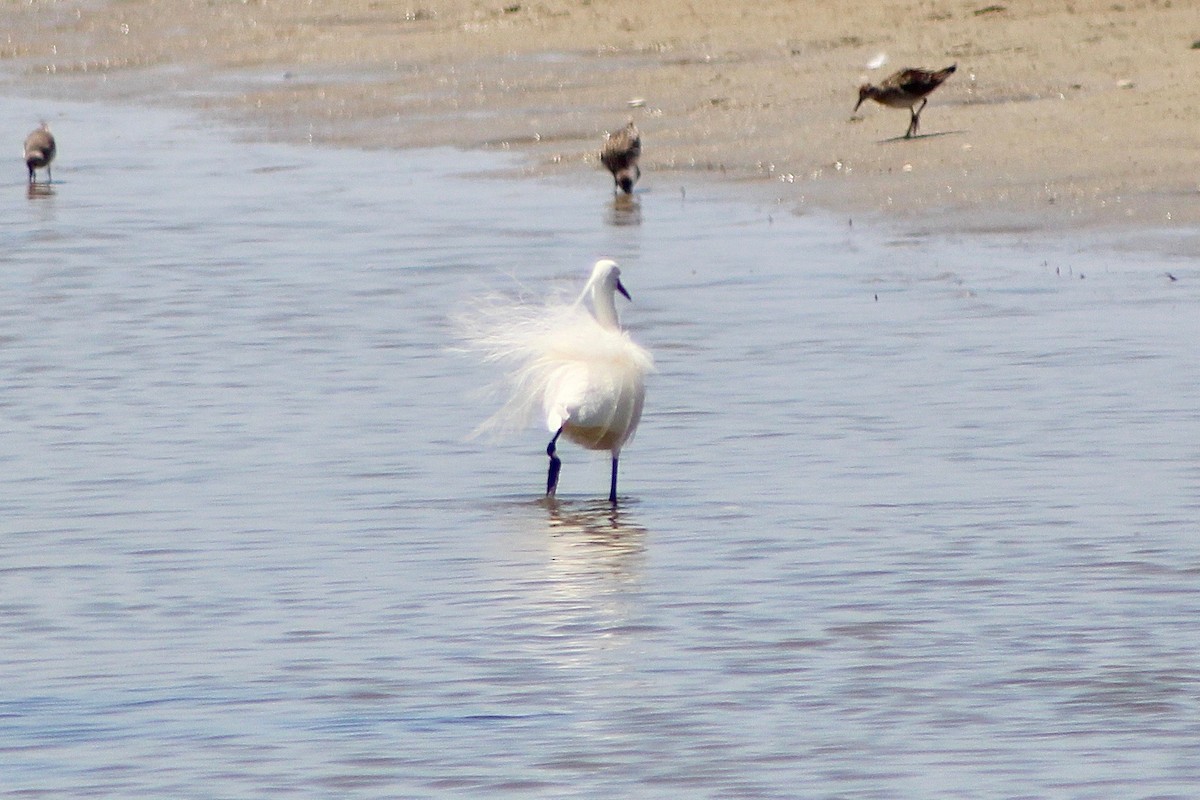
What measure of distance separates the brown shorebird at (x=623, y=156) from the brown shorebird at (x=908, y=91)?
172 cm

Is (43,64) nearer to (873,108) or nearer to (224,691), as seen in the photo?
(873,108)

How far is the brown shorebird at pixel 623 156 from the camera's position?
1572 centimetres

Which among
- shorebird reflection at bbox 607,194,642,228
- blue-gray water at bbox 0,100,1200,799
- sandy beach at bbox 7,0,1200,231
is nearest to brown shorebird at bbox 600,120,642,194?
shorebird reflection at bbox 607,194,642,228

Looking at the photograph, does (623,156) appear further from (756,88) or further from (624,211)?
(756,88)

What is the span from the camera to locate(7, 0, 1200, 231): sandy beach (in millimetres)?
14688

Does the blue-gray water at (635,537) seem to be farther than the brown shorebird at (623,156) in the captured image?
No

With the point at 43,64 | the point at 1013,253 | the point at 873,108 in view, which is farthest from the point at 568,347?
the point at 43,64

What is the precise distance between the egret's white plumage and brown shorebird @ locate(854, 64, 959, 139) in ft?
24.6

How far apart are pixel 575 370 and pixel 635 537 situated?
1045mm

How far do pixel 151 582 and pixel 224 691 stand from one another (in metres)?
1.14

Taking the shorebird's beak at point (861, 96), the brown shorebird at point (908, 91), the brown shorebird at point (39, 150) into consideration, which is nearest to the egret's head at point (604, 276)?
the brown shorebird at point (908, 91)

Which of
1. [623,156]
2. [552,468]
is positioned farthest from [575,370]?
[623,156]

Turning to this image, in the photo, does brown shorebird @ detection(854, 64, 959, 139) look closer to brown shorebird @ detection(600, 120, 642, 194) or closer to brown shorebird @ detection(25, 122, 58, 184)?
brown shorebird @ detection(600, 120, 642, 194)

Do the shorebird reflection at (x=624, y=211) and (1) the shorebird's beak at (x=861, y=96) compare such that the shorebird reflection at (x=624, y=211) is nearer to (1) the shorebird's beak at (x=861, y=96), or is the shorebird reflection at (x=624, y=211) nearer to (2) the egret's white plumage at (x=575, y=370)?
(1) the shorebird's beak at (x=861, y=96)
